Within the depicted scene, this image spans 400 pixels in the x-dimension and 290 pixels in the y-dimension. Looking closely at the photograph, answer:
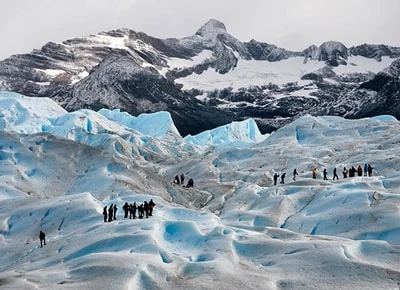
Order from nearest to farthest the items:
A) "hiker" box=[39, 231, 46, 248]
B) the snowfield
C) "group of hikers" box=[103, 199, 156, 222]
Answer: the snowfield < "hiker" box=[39, 231, 46, 248] < "group of hikers" box=[103, 199, 156, 222]

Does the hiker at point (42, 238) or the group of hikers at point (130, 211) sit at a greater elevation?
the group of hikers at point (130, 211)

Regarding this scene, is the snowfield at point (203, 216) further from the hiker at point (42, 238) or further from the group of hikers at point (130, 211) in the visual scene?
the group of hikers at point (130, 211)

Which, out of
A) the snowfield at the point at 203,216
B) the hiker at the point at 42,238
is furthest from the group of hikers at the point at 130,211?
the hiker at the point at 42,238

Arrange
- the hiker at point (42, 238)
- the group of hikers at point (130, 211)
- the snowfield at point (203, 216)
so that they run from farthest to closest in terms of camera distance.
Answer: the group of hikers at point (130, 211)
the hiker at point (42, 238)
the snowfield at point (203, 216)

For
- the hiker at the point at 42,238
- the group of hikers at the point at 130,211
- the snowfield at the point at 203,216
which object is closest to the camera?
the snowfield at the point at 203,216

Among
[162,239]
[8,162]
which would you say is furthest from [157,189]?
[162,239]

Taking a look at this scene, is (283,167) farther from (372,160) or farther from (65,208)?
(65,208)

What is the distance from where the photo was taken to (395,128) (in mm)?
81625

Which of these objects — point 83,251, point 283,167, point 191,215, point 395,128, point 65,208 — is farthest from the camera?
point 395,128

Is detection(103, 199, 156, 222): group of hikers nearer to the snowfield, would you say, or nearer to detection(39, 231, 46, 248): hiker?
the snowfield

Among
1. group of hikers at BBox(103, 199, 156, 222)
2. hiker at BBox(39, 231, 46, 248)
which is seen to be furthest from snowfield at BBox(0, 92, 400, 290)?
group of hikers at BBox(103, 199, 156, 222)

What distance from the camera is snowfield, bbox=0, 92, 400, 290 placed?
24.7 m

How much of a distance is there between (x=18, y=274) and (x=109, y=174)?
30.3 meters

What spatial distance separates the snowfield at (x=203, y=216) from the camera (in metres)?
24.7
